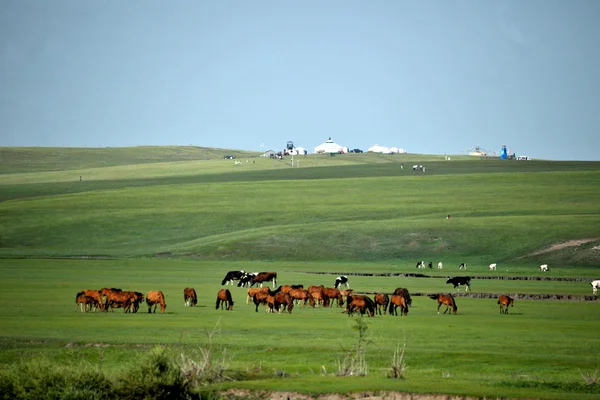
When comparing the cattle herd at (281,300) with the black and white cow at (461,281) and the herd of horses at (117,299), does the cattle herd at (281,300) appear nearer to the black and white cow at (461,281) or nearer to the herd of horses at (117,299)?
the herd of horses at (117,299)

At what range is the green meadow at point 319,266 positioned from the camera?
26.5 metres


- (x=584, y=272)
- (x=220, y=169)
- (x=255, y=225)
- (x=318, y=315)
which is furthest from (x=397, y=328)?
(x=220, y=169)

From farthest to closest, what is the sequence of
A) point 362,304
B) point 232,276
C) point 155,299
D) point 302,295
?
point 232,276
point 302,295
point 155,299
point 362,304

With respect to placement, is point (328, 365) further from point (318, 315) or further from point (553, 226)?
point (553, 226)

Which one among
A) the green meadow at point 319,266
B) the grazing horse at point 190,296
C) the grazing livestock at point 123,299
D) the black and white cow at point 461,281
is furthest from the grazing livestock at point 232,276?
the grazing livestock at point 123,299

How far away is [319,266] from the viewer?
233 ft

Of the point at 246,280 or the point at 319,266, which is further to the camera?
the point at 319,266

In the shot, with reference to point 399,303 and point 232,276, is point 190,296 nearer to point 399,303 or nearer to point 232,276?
point 399,303

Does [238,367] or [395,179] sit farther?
[395,179]

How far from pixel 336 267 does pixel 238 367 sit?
Answer: 44009mm

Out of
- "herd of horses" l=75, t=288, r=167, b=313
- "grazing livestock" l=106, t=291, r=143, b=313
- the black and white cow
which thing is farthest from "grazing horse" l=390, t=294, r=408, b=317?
the black and white cow

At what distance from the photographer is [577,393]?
2253 cm

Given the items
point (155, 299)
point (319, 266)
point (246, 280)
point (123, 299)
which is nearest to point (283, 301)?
point (155, 299)

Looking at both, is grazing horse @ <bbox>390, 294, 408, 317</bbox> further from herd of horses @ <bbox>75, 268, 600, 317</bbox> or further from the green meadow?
the green meadow
